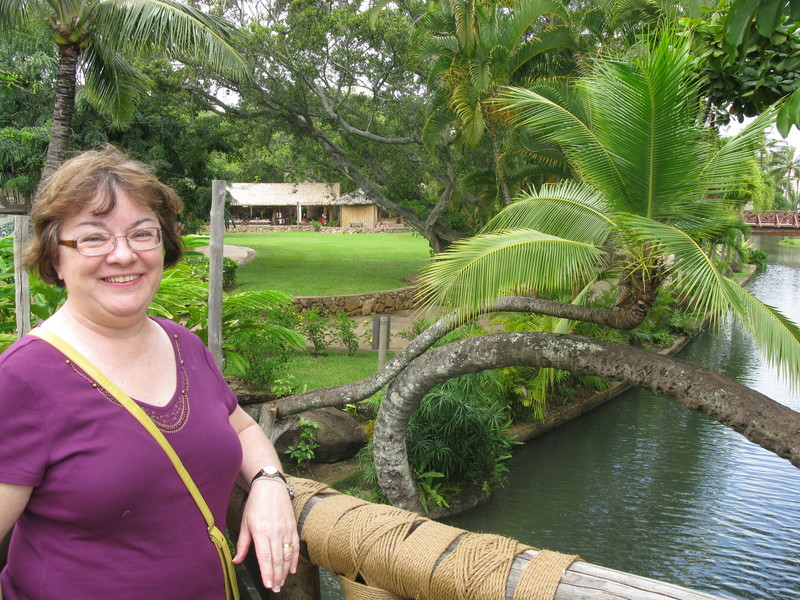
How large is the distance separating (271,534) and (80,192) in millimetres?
903

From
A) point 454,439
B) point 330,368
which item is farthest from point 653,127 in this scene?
point 330,368

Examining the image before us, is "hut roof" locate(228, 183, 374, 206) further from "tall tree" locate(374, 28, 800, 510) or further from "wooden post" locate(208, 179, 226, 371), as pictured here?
"tall tree" locate(374, 28, 800, 510)

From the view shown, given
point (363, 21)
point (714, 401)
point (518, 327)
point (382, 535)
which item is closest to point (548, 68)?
point (363, 21)

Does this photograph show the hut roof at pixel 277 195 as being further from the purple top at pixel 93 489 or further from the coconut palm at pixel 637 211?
the purple top at pixel 93 489

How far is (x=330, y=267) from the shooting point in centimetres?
2275

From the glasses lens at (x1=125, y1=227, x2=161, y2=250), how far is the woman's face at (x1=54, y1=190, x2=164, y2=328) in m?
0.01

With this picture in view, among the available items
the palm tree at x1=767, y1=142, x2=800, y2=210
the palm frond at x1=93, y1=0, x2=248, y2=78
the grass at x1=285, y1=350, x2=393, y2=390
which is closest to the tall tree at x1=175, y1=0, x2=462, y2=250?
the palm frond at x1=93, y1=0, x2=248, y2=78

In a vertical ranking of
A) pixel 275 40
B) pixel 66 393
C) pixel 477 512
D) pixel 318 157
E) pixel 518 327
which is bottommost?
pixel 477 512

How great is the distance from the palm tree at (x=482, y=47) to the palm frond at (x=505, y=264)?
259 inches

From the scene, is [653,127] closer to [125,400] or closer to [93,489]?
[125,400]

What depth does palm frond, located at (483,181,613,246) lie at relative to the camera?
457 centimetres

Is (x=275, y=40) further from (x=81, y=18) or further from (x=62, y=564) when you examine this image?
(x=62, y=564)

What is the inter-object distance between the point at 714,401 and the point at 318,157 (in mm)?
18049

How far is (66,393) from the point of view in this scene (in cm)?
136
